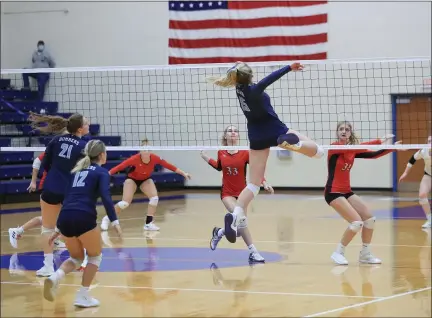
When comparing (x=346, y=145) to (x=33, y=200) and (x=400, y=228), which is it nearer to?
(x=400, y=228)

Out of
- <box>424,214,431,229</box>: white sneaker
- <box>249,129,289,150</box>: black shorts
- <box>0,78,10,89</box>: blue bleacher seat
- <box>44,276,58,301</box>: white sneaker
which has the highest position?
<box>0,78,10,89</box>: blue bleacher seat

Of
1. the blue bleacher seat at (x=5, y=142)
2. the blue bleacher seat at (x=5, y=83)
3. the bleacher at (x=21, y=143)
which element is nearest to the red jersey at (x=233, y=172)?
the bleacher at (x=21, y=143)

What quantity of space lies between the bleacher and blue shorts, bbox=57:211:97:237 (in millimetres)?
10743

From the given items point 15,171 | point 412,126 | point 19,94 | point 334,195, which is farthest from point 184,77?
point 334,195

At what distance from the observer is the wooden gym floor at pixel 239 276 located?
6855 millimetres

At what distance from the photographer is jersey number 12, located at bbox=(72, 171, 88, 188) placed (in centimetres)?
695

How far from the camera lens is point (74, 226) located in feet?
22.5

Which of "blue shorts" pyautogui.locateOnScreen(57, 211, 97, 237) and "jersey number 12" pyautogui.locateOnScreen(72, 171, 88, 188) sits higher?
"jersey number 12" pyautogui.locateOnScreen(72, 171, 88, 188)

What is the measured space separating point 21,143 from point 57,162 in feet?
40.1

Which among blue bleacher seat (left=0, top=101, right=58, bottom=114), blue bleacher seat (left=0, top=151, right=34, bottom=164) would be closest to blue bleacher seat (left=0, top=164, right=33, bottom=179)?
blue bleacher seat (left=0, top=151, right=34, bottom=164)

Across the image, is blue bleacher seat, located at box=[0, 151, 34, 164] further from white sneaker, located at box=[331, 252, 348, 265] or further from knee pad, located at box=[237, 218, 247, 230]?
white sneaker, located at box=[331, 252, 348, 265]

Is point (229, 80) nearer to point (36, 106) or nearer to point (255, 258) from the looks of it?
point (255, 258)

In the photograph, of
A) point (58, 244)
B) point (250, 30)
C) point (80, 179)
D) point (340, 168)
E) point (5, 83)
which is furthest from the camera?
point (5, 83)

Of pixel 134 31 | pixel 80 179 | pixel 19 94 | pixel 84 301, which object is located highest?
pixel 134 31
